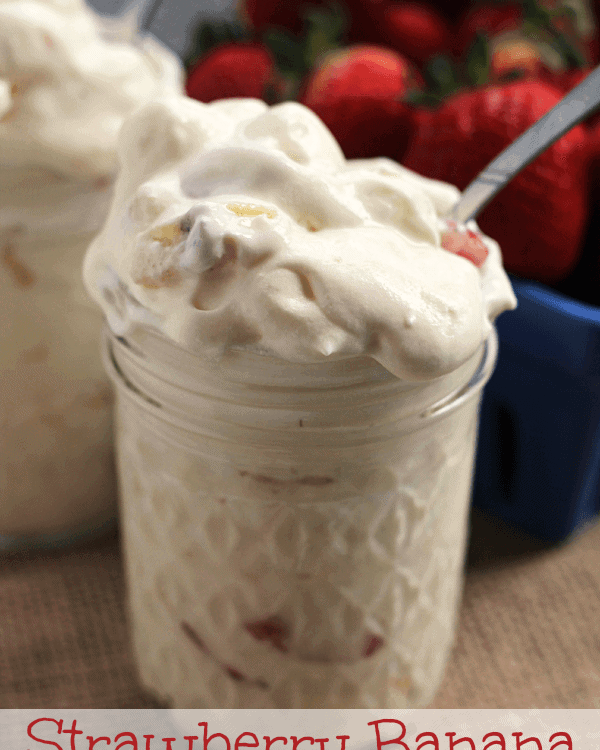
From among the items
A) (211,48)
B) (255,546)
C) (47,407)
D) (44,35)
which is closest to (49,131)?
(44,35)

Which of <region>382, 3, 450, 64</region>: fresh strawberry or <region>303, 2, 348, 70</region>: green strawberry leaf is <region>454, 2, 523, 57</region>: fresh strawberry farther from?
<region>303, 2, 348, 70</region>: green strawberry leaf

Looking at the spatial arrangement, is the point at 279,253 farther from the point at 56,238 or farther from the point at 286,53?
the point at 286,53

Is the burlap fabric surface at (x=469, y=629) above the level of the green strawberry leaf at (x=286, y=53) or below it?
below

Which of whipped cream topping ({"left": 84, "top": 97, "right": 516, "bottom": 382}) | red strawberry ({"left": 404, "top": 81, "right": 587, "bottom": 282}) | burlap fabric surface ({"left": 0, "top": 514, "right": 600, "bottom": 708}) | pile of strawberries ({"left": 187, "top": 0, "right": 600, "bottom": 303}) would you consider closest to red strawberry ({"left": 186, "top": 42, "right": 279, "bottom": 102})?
pile of strawberries ({"left": 187, "top": 0, "right": 600, "bottom": 303})

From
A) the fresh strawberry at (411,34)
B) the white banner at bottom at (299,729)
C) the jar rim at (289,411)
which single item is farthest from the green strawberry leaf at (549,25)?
the white banner at bottom at (299,729)

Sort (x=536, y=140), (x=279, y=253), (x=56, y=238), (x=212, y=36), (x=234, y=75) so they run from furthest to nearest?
1. (x=212, y=36)
2. (x=234, y=75)
3. (x=56, y=238)
4. (x=536, y=140)
5. (x=279, y=253)

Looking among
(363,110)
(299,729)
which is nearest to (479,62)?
(363,110)

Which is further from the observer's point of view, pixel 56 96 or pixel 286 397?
pixel 56 96

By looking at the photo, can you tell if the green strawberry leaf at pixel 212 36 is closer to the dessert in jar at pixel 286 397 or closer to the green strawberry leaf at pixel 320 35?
the green strawberry leaf at pixel 320 35
